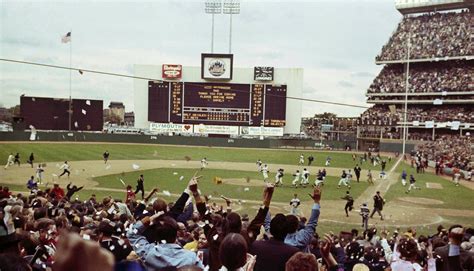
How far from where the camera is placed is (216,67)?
238 feet

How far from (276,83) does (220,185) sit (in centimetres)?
4260

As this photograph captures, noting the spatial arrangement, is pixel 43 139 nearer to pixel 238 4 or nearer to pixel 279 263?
pixel 238 4

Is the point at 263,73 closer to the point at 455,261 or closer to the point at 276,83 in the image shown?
the point at 276,83

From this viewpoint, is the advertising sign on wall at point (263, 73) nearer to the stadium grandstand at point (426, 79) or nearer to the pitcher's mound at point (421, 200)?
the stadium grandstand at point (426, 79)

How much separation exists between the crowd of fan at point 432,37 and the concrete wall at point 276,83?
776 inches

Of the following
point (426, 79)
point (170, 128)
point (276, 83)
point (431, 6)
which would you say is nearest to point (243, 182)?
point (170, 128)

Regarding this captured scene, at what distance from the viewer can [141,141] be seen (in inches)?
2817

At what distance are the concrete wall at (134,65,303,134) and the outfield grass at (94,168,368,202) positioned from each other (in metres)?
33.4

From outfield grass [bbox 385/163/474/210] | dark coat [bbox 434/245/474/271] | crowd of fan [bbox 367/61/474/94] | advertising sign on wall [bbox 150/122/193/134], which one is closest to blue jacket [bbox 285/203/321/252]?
dark coat [bbox 434/245/474/271]

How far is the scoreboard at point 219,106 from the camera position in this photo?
6694 cm

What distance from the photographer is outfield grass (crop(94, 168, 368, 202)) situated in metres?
28.6

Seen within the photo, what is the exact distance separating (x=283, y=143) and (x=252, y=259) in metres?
70.7

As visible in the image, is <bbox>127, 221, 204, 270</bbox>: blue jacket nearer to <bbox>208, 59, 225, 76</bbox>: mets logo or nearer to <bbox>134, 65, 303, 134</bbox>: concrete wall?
<bbox>134, 65, 303, 134</bbox>: concrete wall

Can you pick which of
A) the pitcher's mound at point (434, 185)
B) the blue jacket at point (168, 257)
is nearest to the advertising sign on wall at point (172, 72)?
the pitcher's mound at point (434, 185)
